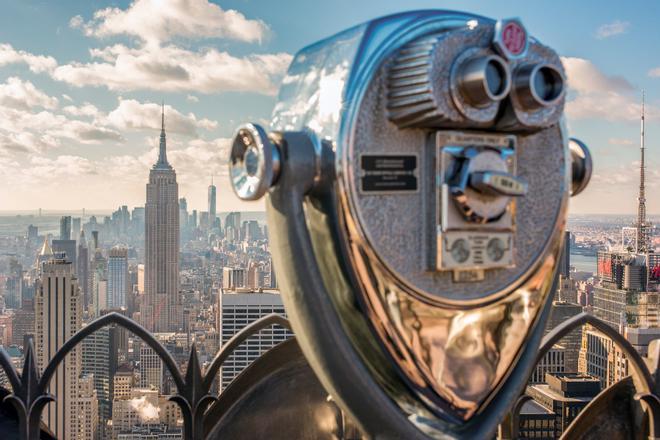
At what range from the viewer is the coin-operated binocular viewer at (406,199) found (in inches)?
47.1

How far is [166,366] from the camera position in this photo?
6.31ft

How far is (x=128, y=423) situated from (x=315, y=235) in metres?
35.1

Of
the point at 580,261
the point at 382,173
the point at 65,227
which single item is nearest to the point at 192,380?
the point at 382,173

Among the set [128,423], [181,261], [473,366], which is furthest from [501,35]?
[181,261]

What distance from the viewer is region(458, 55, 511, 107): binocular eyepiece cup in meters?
1.18

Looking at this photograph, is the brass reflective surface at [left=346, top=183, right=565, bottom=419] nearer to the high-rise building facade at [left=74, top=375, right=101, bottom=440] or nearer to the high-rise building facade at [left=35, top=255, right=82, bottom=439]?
the high-rise building facade at [left=74, top=375, right=101, bottom=440]

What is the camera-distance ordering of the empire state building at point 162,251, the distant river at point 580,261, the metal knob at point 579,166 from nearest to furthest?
the metal knob at point 579,166 < the distant river at point 580,261 < the empire state building at point 162,251

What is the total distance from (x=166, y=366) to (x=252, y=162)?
88 cm

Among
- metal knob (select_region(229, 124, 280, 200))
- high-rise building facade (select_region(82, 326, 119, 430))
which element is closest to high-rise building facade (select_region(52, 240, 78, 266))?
high-rise building facade (select_region(82, 326, 119, 430))

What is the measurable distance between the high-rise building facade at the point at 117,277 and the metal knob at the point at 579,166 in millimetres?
46070

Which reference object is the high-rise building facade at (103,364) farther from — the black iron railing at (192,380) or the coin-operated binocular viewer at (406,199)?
the coin-operated binocular viewer at (406,199)

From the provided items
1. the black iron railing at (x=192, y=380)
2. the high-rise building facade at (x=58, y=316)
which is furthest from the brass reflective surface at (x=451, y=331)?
the high-rise building facade at (x=58, y=316)

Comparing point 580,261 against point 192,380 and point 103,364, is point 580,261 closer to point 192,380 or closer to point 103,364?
point 192,380

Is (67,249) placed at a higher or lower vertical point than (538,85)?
lower
